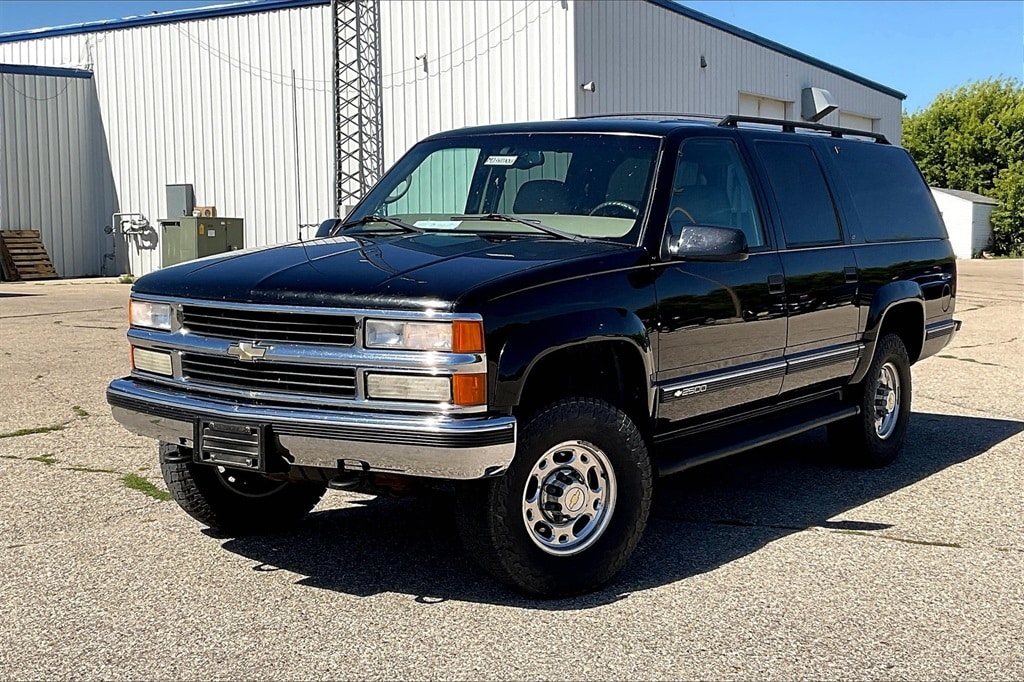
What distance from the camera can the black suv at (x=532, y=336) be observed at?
4402 millimetres

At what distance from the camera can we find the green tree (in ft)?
157

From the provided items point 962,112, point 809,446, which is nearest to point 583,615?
point 809,446

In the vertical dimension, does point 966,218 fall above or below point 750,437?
above

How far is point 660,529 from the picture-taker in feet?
19.2

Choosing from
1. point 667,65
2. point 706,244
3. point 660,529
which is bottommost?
point 660,529

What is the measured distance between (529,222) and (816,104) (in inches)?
1107

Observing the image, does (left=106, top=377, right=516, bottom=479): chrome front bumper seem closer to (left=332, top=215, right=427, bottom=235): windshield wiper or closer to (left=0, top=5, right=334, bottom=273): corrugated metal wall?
(left=332, top=215, right=427, bottom=235): windshield wiper

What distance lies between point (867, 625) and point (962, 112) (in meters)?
50.1

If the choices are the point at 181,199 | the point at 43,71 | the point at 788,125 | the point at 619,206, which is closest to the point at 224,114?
the point at 181,199

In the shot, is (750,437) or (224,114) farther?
(224,114)

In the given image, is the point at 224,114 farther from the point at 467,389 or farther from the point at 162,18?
the point at 467,389

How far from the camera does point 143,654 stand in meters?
4.14

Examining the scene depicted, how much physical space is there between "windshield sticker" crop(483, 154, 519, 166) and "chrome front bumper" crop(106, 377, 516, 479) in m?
2.13

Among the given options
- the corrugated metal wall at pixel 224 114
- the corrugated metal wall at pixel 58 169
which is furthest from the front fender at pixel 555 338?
the corrugated metal wall at pixel 58 169
